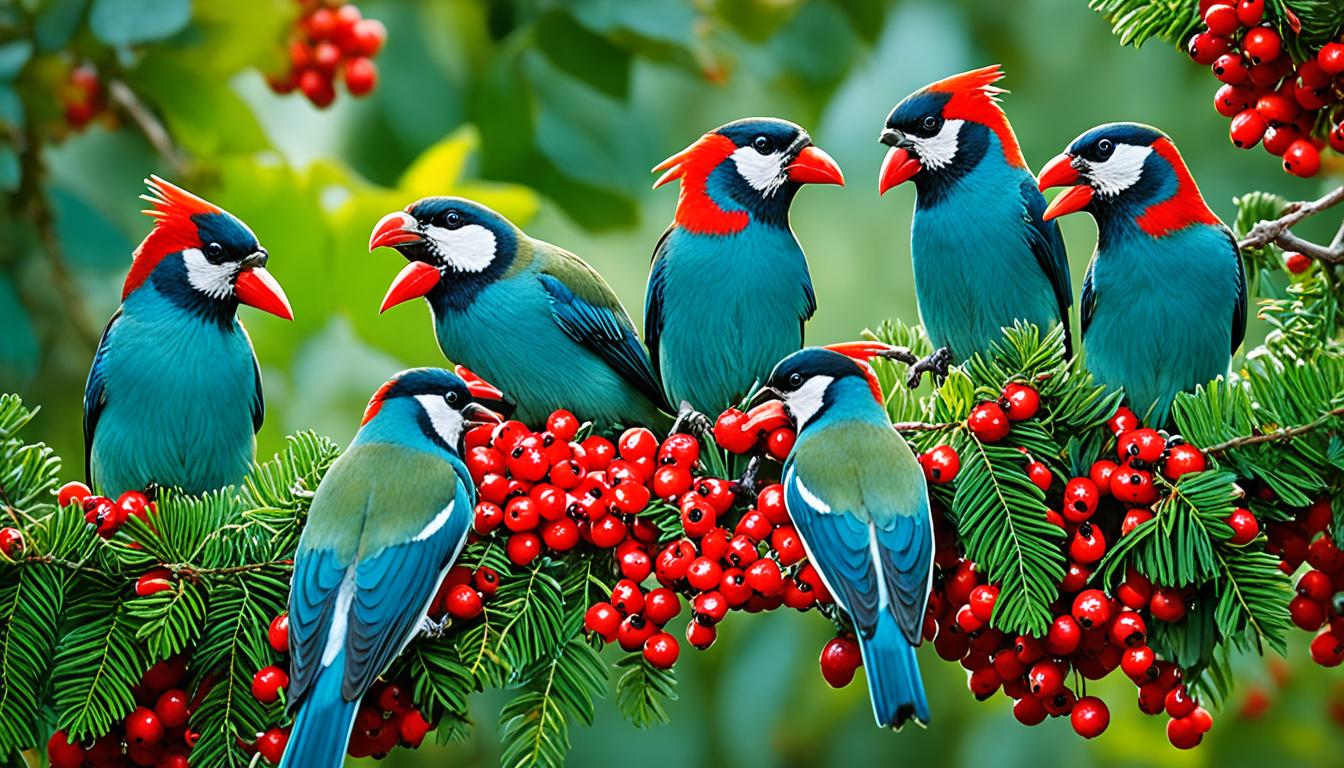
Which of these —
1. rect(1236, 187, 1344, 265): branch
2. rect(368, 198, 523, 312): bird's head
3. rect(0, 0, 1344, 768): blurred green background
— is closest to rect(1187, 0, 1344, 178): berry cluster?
rect(1236, 187, 1344, 265): branch

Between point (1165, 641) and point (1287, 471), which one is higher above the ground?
point (1287, 471)

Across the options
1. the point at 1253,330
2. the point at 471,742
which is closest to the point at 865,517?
the point at 471,742

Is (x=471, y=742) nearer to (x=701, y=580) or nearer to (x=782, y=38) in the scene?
(x=782, y=38)

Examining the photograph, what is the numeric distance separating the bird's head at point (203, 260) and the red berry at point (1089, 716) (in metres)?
0.75

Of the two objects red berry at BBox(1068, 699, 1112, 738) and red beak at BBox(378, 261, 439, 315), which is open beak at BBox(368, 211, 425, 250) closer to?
red beak at BBox(378, 261, 439, 315)

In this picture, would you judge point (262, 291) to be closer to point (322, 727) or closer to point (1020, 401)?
point (322, 727)

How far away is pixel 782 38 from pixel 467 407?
120 cm

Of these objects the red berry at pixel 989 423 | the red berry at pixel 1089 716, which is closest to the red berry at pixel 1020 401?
the red berry at pixel 989 423

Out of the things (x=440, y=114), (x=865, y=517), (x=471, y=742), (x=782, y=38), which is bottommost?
(x=471, y=742)

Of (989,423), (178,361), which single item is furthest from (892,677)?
(178,361)

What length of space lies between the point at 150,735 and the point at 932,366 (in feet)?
2.38

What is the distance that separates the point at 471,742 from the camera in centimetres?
263

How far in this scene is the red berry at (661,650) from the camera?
39.3 inches

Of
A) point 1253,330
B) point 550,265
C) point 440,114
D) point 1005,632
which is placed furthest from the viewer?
point 1253,330
